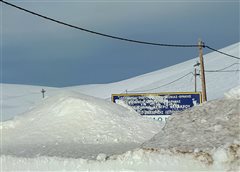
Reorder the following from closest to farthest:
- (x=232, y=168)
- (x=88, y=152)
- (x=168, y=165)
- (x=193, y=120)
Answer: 1. (x=232, y=168)
2. (x=168, y=165)
3. (x=193, y=120)
4. (x=88, y=152)

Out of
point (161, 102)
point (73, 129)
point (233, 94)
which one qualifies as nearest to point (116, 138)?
point (73, 129)

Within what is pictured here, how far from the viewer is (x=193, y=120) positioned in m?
6.30

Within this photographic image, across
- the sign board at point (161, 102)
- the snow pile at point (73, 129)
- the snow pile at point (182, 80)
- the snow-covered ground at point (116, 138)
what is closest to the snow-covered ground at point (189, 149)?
the snow-covered ground at point (116, 138)

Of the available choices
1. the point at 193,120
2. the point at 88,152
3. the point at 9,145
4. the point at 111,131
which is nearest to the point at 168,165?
the point at 193,120

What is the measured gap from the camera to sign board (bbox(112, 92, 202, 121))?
30.4m

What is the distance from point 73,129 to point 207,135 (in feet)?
15.8

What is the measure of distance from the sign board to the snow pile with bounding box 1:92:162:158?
18895 millimetres

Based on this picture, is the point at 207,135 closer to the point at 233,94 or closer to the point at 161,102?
the point at 233,94

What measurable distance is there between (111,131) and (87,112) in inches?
47.0

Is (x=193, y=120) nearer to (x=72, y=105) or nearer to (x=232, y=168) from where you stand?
(x=232, y=168)

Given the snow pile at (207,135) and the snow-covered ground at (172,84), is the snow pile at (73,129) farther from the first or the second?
the snow-covered ground at (172,84)

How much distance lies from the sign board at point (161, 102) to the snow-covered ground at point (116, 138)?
18.3 m

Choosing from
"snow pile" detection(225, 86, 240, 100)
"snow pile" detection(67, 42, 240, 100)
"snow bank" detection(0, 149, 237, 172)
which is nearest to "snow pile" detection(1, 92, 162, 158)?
"snow bank" detection(0, 149, 237, 172)

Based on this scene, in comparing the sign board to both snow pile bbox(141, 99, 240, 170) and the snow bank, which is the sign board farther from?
the snow bank
